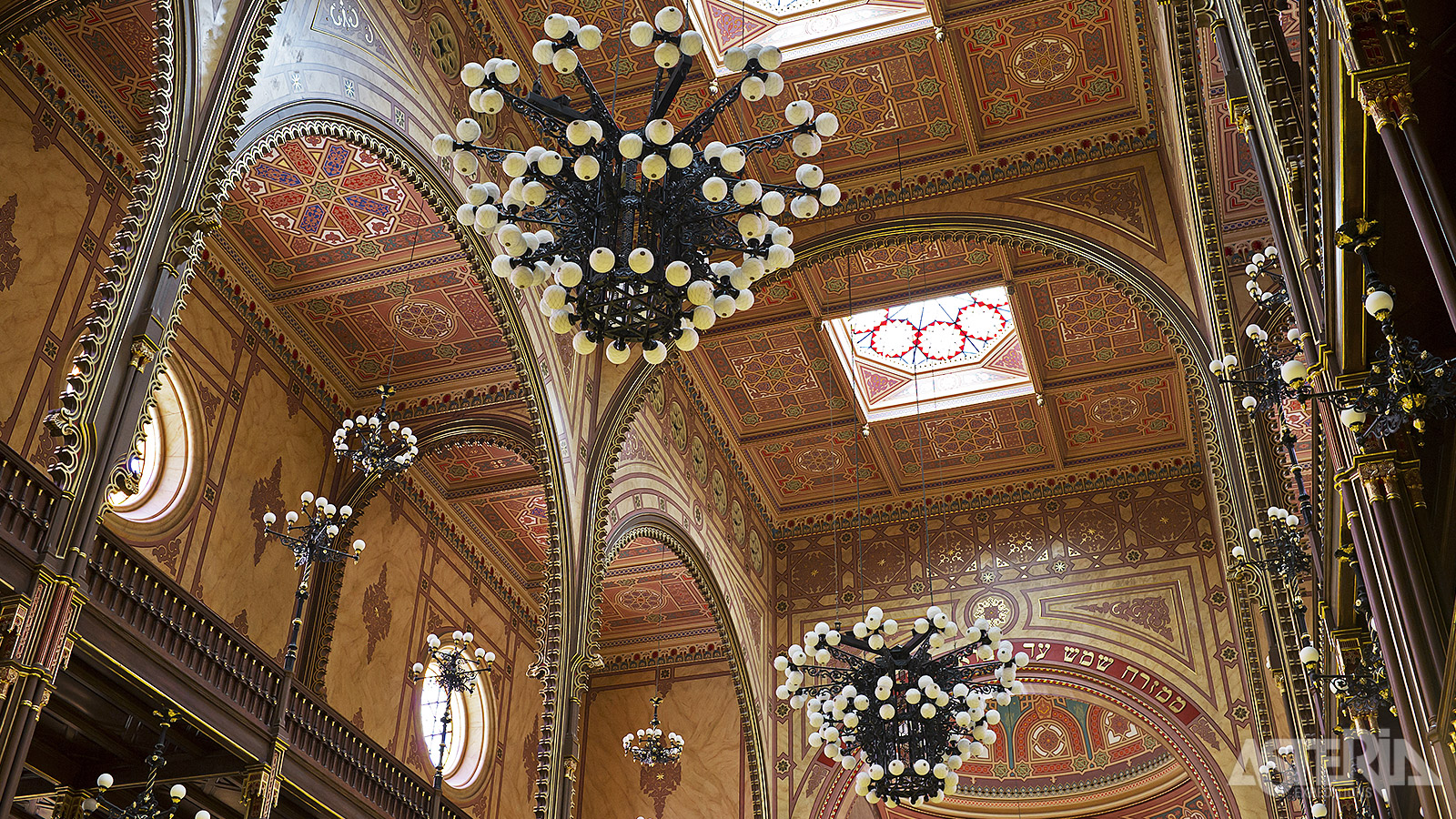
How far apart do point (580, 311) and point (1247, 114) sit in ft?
10.5

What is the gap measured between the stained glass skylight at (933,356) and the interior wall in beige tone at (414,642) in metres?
5.64

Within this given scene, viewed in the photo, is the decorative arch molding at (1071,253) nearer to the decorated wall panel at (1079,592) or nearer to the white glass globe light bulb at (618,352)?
the decorated wall panel at (1079,592)

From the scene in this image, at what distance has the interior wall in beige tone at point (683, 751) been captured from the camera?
1683 cm

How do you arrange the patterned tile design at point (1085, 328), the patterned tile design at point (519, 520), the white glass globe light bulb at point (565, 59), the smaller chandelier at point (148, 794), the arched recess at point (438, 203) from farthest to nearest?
1. the patterned tile design at point (519, 520)
2. the patterned tile design at point (1085, 328)
3. the arched recess at point (438, 203)
4. the smaller chandelier at point (148, 794)
5. the white glass globe light bulb at point (565, 59)

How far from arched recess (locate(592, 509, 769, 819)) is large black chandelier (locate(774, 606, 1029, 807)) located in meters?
3.65

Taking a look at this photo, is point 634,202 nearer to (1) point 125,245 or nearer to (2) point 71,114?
(1) point 125,245

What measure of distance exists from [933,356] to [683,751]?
6484 mm

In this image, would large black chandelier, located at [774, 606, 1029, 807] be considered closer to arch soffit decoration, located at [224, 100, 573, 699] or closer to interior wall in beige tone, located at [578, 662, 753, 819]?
arch soffit decoration, located at [224, 100, 573, 699]

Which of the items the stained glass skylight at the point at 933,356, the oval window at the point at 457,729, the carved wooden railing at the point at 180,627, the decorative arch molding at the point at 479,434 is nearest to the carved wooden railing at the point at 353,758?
the carved wooden railing at the point at 180,627

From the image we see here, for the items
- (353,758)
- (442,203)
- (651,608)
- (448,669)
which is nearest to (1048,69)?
(442,203)

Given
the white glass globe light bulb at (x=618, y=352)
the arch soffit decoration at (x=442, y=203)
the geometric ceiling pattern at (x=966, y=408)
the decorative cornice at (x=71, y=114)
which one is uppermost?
the geometric ceiling pattern at (x=966, y=408)

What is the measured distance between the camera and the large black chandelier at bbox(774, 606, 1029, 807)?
10281 millimetres

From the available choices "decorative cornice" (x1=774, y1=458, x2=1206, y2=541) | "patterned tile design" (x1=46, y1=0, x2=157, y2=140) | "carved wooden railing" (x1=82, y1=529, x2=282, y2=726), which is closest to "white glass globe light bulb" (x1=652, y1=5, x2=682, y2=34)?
"carved wooden railing" (x1=82, y1=529, x2=282, y2=726)

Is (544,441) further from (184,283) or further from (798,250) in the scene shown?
(184,283)
